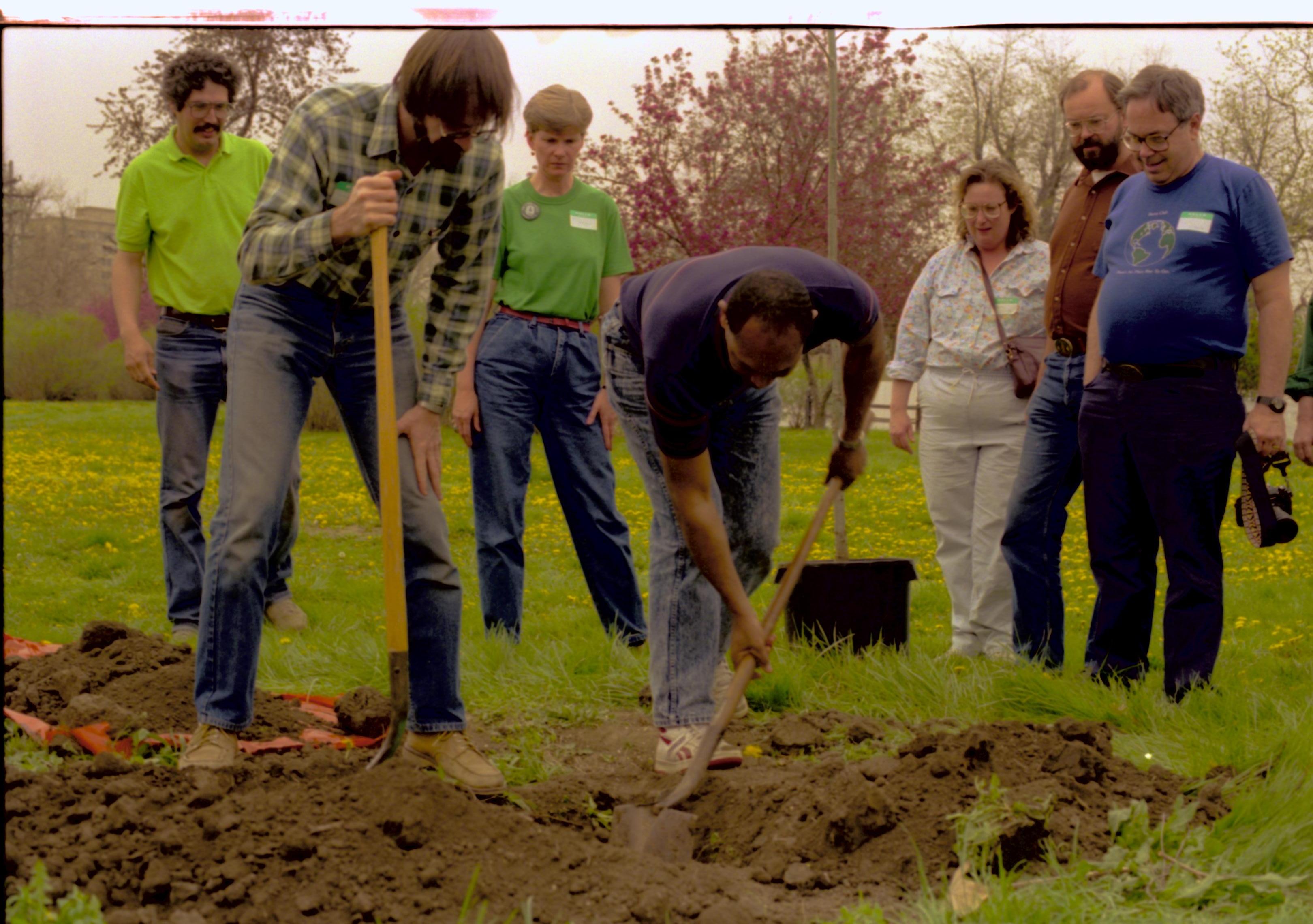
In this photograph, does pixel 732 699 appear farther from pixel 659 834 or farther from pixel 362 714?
pixel 362 714

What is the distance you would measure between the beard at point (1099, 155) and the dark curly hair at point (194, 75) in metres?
2.35

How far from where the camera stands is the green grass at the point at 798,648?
234cm

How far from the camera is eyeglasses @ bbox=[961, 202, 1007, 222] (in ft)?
13.5

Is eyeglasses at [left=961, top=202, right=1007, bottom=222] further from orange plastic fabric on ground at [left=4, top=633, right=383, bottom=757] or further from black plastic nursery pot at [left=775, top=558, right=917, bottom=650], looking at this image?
orange plastic fabric on ground at [left=4, top=633, right=383, bottom=757]

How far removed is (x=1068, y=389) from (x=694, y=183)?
1590 mm

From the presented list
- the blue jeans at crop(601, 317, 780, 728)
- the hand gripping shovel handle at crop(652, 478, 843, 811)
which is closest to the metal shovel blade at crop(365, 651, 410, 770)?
the hand gripping shovel handle at crop(652, 478, 843, 811)

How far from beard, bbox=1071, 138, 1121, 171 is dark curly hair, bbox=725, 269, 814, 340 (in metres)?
1.67

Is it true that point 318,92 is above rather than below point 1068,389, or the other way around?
above

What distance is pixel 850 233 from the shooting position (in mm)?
3191

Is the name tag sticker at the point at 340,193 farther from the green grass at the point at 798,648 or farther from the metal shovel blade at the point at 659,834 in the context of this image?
the metal shovel blade at the point at 659,834

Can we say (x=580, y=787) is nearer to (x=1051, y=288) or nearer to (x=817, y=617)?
(x=817, y=617)

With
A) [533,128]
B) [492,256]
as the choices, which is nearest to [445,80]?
[533,128]

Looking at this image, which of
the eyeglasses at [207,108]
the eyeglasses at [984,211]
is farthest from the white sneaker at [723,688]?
the eyeglasses at [207,108]

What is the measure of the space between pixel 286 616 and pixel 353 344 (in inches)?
77.9
